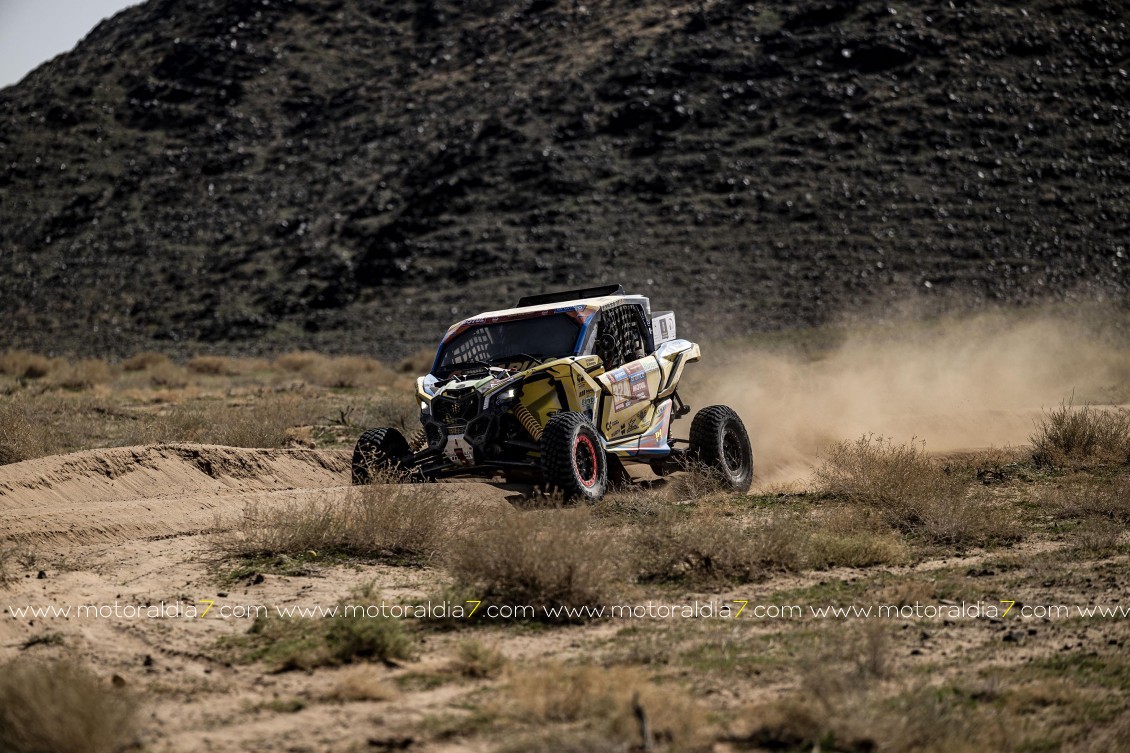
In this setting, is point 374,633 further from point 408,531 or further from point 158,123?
point 158,123

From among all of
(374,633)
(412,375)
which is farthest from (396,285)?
(374,633)

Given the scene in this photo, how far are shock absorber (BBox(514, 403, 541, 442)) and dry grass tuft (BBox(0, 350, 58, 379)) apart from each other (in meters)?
24.4

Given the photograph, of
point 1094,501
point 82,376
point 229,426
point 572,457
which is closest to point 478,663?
point 572,457

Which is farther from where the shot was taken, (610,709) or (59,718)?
(610,709)

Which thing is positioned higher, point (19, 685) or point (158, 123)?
point (158, 123)

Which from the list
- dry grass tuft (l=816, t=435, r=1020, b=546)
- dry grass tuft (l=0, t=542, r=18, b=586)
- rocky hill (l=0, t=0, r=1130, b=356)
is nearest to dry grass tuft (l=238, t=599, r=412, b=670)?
dry grass tuft (l=0, t=542, r=18, b=586)

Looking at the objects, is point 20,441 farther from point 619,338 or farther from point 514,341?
point 619,338

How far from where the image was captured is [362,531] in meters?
9.31

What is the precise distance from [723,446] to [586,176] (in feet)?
122

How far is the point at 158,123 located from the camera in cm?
6350

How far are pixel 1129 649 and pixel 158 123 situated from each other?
6443cm

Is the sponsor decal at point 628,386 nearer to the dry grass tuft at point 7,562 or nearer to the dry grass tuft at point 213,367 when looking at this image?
the dry grass tuft at point 7,562

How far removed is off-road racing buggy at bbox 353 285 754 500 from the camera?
441 inches

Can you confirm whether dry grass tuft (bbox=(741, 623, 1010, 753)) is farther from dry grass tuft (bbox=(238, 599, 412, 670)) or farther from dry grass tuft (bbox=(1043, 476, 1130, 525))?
dry grass tuft (bbox=(1043, 476, 1130, 525))
